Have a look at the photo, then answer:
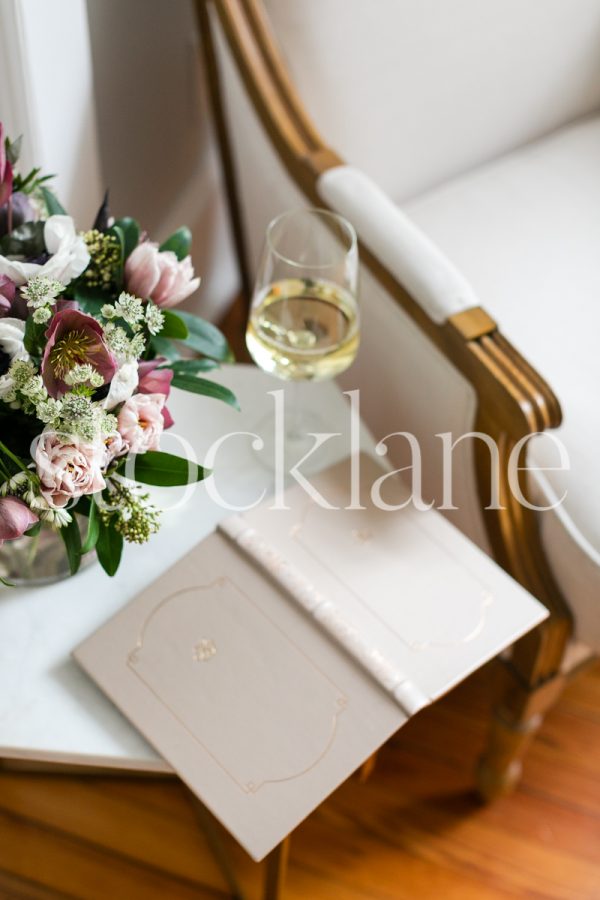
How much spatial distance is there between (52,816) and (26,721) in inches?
16.8

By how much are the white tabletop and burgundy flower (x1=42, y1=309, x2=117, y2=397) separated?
0.83 feet

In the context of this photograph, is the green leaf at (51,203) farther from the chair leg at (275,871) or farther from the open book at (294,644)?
the chair leg at (275,871)

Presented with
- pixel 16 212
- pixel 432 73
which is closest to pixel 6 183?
pixel 16 212

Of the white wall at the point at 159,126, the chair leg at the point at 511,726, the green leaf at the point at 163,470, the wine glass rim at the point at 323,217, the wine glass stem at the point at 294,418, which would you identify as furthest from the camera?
the white wall at the point at 159,126

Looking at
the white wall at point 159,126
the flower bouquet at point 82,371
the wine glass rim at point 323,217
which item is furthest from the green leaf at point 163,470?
the white wall at point 159,126

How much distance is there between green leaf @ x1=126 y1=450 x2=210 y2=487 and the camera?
63 centimetres

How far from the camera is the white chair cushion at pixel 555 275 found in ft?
2.84

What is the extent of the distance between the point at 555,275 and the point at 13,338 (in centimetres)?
65

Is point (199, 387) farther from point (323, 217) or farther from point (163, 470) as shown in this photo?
point (323, 217)

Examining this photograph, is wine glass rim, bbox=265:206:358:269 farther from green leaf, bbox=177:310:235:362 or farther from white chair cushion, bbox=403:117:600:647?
white chair cushion, bbox=403:117:600:647

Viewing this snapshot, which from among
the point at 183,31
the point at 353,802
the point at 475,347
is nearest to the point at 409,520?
the point at 475,347

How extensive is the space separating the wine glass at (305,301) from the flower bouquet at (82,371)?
0.09 metres

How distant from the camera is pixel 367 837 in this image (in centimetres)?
105

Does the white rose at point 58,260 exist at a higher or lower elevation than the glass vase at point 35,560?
higher
